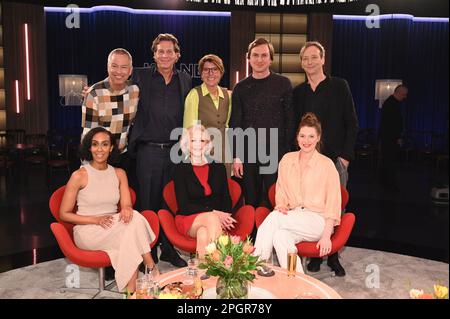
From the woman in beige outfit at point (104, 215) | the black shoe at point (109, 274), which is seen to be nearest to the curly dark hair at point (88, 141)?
the woman in beige outfit at point (104, 215)

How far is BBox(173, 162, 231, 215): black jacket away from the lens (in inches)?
137

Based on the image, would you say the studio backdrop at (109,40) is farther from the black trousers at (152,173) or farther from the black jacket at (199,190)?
the black jacket at (199,190)

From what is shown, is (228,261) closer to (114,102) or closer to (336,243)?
(336,243)

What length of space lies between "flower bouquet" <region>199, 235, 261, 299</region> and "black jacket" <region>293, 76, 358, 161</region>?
1.83 m

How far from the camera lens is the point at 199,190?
350 cm

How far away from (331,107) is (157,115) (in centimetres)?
144

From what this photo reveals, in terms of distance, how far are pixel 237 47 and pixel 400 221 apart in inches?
234

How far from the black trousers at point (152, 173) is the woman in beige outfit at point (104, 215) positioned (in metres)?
0.47

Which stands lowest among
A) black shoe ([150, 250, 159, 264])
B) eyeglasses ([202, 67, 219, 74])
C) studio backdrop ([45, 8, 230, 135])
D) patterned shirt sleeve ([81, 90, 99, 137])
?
black shoe ([150, 250, 159, 264])

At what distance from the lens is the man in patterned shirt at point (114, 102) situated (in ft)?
11.7

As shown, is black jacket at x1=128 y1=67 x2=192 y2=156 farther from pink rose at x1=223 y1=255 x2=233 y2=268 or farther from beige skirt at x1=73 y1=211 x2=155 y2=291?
pink rose at x1=223 y1=255 x2=233 y2=268

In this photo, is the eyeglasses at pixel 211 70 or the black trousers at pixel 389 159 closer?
the eyeglasses at pixel 211 70

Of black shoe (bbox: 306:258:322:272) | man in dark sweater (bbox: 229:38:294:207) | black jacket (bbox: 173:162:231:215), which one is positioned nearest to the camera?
black jacket (bbox: 173:162:231:215)

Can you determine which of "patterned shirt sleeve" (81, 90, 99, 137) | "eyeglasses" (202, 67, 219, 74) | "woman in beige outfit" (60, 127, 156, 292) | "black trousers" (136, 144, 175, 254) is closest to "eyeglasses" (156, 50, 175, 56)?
"eyeglasses" (202, 67, 219, 74)
